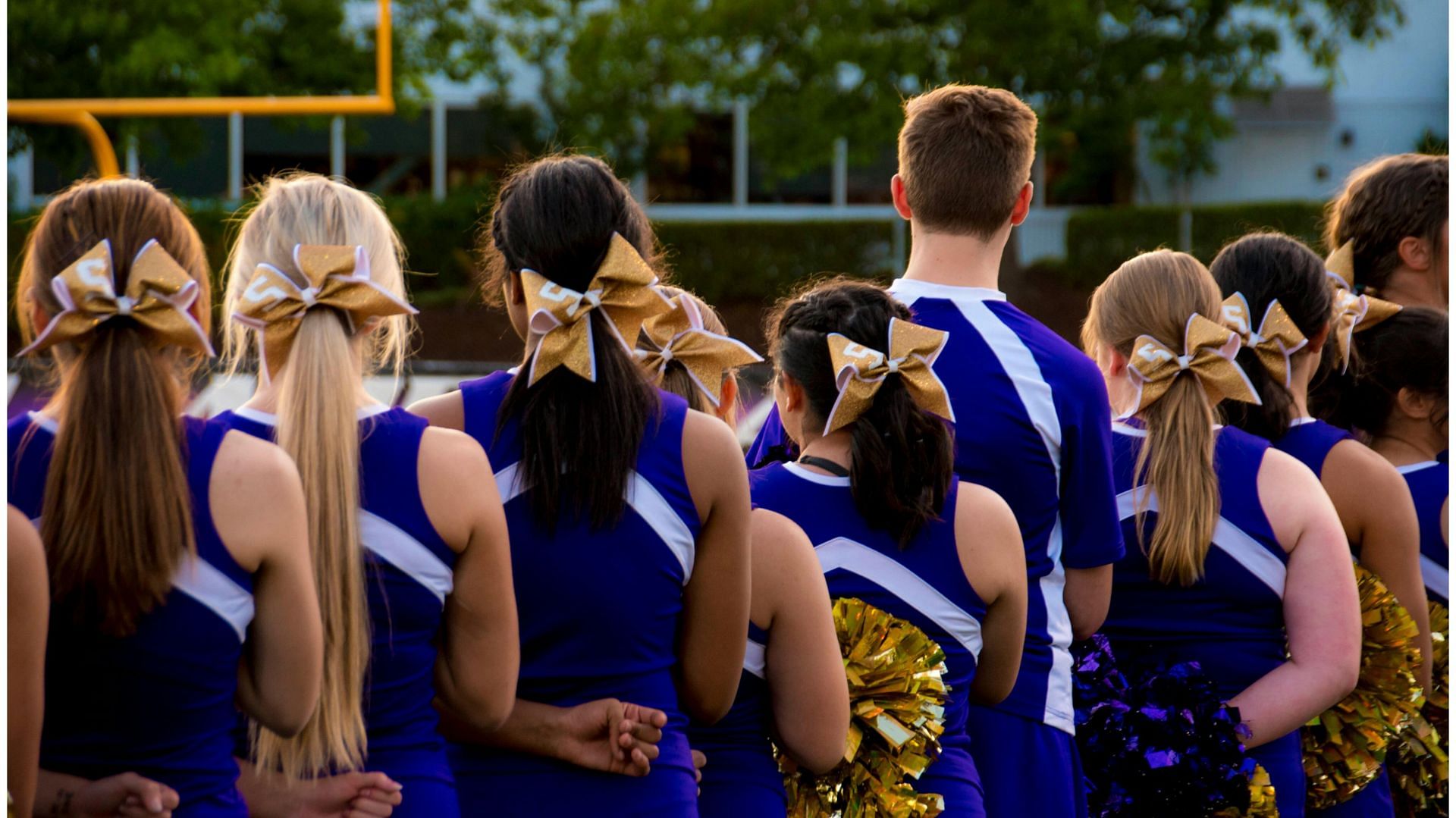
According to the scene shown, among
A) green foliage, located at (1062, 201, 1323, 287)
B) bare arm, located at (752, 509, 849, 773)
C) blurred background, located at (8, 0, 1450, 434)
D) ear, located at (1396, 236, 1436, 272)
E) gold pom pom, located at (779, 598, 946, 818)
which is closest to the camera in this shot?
bare arm, located at (752, 509, 849, 773)

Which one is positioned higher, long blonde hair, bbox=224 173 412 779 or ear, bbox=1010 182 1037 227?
ear, bbox=1010 182 1037 227

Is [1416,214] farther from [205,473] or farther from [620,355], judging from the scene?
[205,473]

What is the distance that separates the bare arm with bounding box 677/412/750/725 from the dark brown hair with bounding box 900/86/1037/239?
2.78ft

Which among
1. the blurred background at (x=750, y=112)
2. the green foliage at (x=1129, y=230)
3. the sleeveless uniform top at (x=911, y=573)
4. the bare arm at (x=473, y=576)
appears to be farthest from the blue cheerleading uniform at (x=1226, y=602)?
the green foliage at (x=1129, y=230)

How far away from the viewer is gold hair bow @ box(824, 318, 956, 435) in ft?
8.84

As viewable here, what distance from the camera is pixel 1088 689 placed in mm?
3113

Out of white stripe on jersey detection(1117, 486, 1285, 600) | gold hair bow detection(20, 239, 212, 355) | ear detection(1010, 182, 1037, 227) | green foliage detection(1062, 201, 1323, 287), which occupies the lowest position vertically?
green foliage detection(1062, 201, 1323, 287)

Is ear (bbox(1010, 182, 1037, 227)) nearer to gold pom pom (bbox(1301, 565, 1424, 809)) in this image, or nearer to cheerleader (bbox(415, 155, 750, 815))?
cheerleader (bbox(415, 155, 750, 815))

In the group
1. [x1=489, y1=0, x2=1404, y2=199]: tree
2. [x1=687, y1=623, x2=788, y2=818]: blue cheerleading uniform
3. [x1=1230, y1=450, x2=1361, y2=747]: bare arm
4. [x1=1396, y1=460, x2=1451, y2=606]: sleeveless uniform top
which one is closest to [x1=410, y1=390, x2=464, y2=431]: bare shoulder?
[x1=687, y1=623, x2=788, y2=818]: blue cheerleading uniform

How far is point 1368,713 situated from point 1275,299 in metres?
0.94

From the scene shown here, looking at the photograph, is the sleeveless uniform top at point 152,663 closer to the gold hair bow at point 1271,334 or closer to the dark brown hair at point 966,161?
the dark brown hair at point 966,161

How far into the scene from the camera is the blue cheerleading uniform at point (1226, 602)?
10.2 ft

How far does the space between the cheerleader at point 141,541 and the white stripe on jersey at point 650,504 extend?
420 millimetres

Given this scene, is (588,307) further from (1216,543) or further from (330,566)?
(1216,543)
